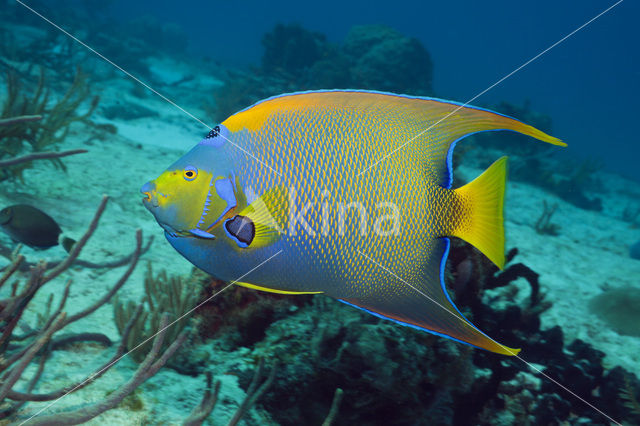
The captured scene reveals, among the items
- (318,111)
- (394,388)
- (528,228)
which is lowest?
(394,388)

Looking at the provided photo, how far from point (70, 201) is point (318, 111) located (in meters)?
3.86

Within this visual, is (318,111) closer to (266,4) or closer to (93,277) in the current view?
(93,277)

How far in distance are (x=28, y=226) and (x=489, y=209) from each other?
9.19 feet

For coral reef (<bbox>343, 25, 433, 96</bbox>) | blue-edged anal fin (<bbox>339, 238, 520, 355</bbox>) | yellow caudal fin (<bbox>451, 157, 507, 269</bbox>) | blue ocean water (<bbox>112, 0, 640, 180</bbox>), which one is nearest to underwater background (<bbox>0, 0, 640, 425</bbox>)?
blue-edged anal fin (<bbox>339, 238, 520, 355</bbox>)

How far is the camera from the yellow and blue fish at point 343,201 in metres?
0.88

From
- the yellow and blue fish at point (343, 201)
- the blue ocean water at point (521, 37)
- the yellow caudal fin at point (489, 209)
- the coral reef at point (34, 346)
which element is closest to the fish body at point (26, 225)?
the coral reef at point (34, 346)

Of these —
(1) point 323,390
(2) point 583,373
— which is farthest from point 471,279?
(2) point 583,373

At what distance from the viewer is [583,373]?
239cm

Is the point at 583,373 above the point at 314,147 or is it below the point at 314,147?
below

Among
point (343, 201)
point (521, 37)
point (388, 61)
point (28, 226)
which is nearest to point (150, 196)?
point (343, 201)

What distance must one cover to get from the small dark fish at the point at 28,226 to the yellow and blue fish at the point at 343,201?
191 cm

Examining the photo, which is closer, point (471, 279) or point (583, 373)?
point (471, 279)

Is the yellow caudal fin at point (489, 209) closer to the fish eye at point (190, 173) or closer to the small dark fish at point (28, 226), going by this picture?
the fish eye at point (190, 173)

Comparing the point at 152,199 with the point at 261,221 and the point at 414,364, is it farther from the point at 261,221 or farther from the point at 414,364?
the point at 414,364
